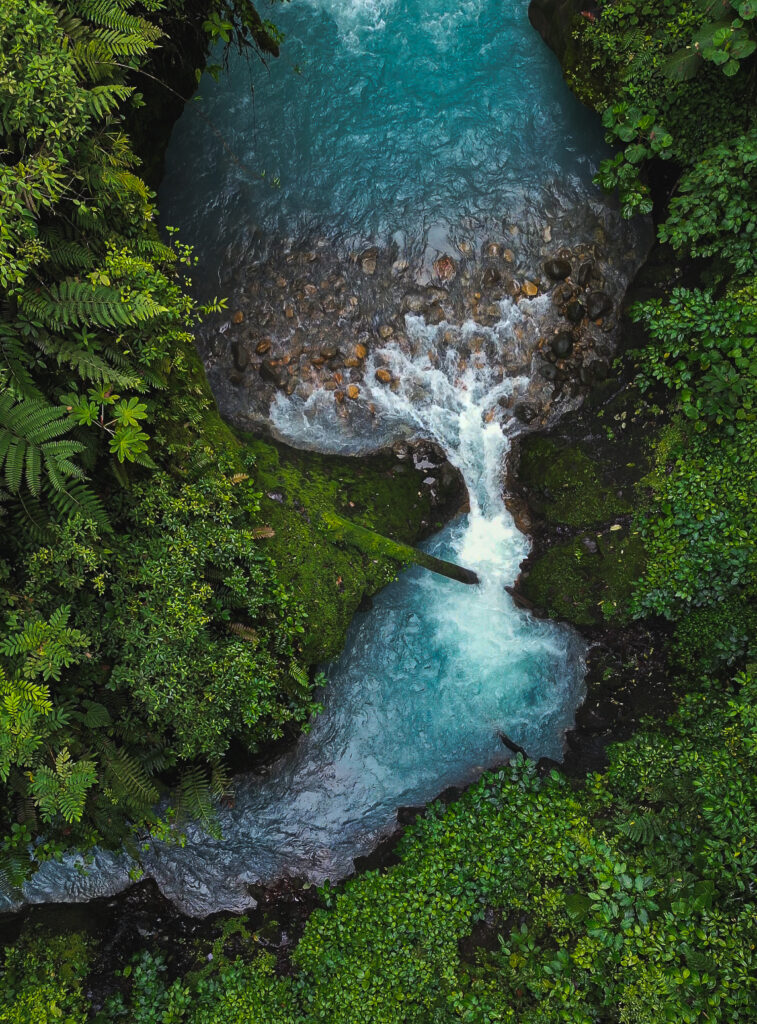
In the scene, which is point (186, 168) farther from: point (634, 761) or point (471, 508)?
point (634, 761)

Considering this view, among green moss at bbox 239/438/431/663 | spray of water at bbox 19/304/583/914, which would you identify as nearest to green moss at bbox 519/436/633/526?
spray of water at bbox 19/304/583/914

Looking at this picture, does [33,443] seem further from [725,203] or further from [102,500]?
[725,203]

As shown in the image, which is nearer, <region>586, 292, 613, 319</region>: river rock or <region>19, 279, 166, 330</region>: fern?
<region>19, 279, 166, 330</region>: fern

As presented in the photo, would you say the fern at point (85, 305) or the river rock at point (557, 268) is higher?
the river rock at point (557, 268)

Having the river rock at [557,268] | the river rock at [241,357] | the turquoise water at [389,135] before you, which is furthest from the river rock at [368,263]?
the river rock at [557,268]

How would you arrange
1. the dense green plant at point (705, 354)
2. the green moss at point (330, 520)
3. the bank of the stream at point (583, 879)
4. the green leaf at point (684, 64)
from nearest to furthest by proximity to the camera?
the bank of the stream at point (583, 879), the green leaf at point (684, 64), the dense green plant at point (705, 354), the green moss at point (330, 520)

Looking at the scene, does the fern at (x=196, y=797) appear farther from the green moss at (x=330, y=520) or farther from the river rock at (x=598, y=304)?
the river rock at (x=598, y=304)

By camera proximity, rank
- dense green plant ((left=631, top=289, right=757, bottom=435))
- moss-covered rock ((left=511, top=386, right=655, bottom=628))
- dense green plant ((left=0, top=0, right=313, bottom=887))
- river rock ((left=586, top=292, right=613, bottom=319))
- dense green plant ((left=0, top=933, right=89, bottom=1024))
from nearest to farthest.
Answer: dense green plant ((left=0, top=0, right=313, bottom=887)), dense green plant ((left=0, top=933, right=89, bottom=1024)), dense green plant ((left=631, top=289, right=757, bottom=435)), moss-covered rock ((left=511, top=386, right=655, bottom=628)), river rock ((left=586, top=292, right=613, bottom=319))

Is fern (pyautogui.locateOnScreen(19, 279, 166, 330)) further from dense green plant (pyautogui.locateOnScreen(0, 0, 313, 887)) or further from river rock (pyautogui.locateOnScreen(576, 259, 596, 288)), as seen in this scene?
river rock (pyautogui.locateOnScreen(576, 259, 596, 288))
